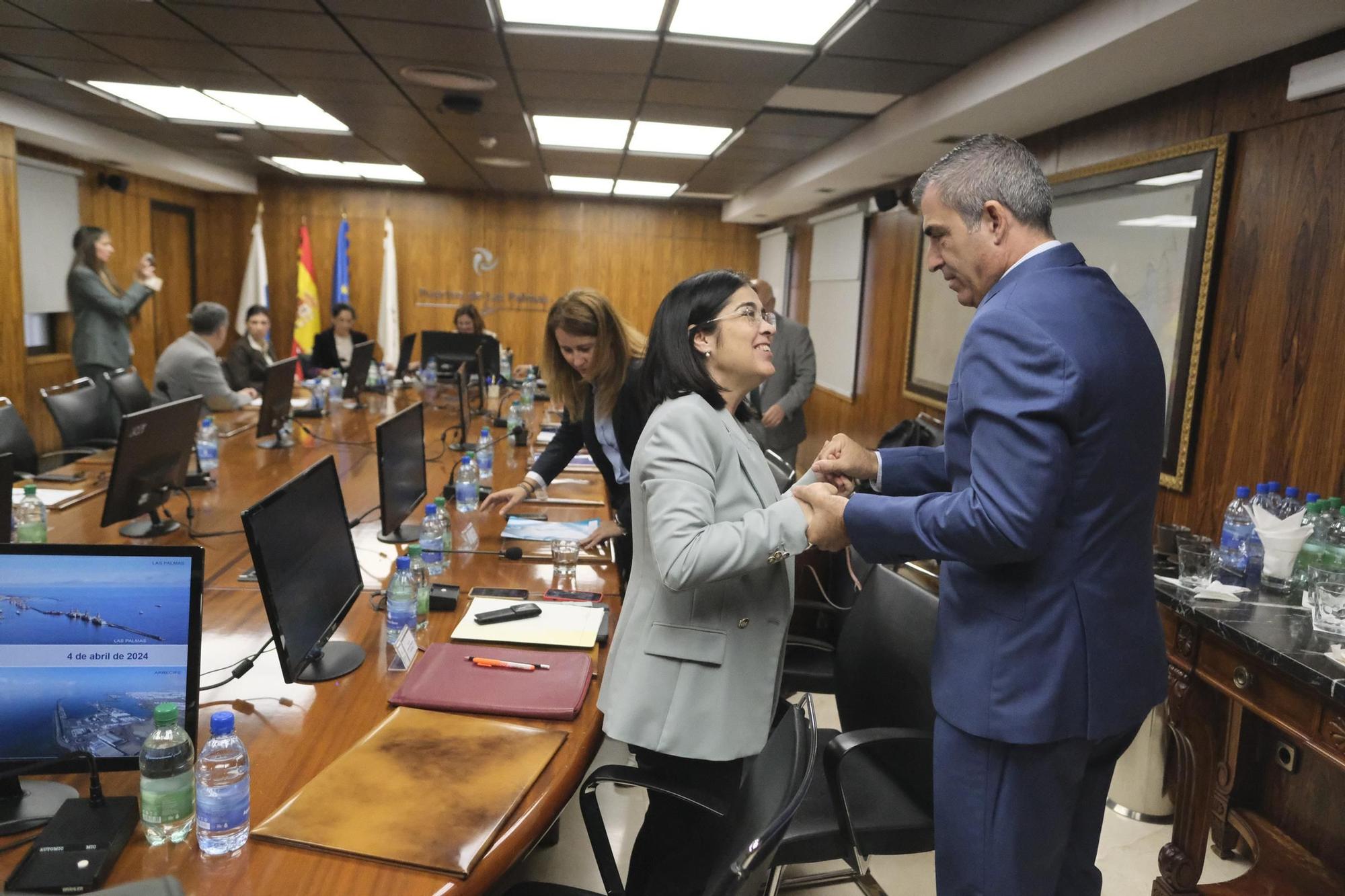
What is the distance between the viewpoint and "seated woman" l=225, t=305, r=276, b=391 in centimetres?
615

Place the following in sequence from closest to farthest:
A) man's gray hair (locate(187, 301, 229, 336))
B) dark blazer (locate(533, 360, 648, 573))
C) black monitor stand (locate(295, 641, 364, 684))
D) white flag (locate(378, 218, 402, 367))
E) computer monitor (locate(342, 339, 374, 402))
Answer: black monitor stand (locate(295, 641, 364, 684))
dark blazer (locate(533, 360, 648, 573))
man's gray hair (locate(187, 301, 229, 336))
computer monitor (locate(342, 339, 374, 402))
white flag (locate(378, 218, 402, 367))

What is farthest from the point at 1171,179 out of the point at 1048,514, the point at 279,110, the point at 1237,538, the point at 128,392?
the point at 279,110

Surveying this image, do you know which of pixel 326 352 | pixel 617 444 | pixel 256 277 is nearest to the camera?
pixel 617 444

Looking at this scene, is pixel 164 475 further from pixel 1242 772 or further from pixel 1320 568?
pixel 1242 772

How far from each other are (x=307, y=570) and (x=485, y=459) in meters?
2.28

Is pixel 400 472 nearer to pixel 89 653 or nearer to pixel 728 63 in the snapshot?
pixel 89 653

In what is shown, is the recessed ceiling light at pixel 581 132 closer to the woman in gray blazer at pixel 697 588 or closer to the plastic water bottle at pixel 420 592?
the plastic water bottle at pixel 420 592

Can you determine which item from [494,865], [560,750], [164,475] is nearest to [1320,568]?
[560,750]

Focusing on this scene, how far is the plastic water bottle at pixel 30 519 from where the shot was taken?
245 cm

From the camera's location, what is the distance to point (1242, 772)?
105 inches

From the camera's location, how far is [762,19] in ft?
11.0

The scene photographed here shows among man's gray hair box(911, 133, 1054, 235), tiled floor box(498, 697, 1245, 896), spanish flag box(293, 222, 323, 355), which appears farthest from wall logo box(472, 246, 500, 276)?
man's gray hair box(911, 133, 1054, 235)

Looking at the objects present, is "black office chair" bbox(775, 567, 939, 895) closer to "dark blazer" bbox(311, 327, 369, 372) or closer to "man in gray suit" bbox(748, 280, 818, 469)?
"man in gray suit" bbox(748, 280, 818, 469)

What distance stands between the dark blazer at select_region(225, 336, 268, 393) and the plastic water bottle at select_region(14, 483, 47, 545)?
3610mm
